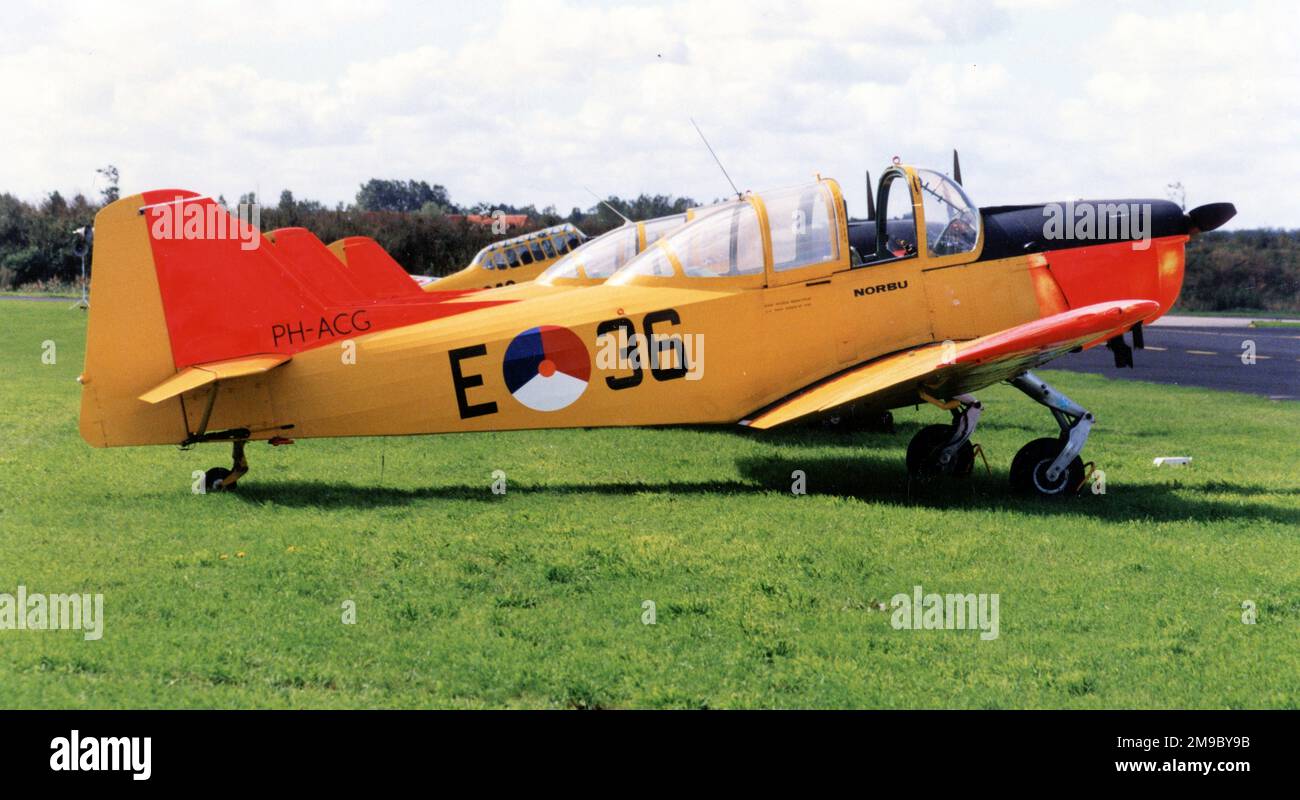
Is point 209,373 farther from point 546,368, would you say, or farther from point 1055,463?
point 1055,463

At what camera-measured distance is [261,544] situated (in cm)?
781

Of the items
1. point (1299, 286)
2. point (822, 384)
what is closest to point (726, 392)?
point (822, 384)

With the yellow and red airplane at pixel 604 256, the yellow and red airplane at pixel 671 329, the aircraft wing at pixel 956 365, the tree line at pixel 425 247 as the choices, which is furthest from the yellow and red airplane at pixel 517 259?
the tree line at pixel 425 247

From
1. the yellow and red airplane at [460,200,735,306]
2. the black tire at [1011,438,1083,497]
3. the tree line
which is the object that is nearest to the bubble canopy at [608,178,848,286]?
the black tire at [1011,438,1083,497]

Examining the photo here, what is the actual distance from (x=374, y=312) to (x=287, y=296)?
26.4 inches

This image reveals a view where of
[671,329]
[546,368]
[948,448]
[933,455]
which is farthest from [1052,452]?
[546,368]

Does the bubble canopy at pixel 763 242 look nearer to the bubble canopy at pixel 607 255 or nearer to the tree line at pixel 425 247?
the bubble canopy at pixel 607 255

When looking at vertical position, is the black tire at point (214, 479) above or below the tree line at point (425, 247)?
below

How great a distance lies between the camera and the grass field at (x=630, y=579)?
5.45 m

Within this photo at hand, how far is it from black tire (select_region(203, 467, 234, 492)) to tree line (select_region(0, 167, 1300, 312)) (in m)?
36.4

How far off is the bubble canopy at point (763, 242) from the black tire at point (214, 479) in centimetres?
358

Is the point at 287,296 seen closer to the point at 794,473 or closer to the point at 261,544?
A: the point at 261,544

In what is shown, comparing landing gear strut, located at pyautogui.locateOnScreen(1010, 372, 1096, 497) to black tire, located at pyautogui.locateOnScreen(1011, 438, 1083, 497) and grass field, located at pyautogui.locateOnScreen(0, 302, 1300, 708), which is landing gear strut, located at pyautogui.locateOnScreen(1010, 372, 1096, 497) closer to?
black tire, located at pyautogui.locateOnScreen(1011, 438, 1083, 497)
